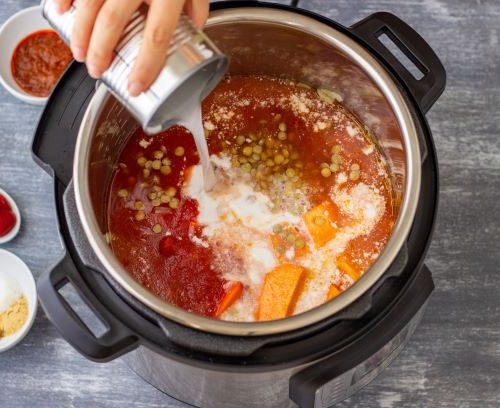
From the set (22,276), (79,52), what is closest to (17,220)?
(22,276)

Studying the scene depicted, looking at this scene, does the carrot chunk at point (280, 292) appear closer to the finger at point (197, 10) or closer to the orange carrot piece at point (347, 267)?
the orange carrot piece at point (347, 267)

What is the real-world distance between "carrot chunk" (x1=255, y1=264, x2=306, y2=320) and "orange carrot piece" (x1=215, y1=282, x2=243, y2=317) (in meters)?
0.04

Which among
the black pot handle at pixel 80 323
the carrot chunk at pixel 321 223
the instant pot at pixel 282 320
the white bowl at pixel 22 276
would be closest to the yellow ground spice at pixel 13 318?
the white bowl at pixel 22 276

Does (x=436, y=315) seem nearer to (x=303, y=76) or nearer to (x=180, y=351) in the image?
(x=303, y=76)

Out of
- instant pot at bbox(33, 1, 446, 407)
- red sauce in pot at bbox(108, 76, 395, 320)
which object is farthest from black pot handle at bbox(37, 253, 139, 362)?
red sauce in pot at bbox(108, 76, 395, 320)

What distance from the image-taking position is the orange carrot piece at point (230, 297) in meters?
1.29

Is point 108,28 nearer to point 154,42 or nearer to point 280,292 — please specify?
point 154,42

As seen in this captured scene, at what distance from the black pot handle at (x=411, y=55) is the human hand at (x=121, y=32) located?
1.62 ft

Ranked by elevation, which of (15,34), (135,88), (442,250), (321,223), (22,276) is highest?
(135,88)

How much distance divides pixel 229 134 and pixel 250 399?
53cm

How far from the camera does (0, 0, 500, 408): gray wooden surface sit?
5.01 ft

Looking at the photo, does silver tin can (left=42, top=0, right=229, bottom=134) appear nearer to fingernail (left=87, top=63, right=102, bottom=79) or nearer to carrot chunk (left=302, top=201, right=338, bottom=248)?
fingernail (left=87, top=63, right=102, bottom=79)

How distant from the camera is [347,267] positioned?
4.35 feet

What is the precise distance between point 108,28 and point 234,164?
1.95ft
